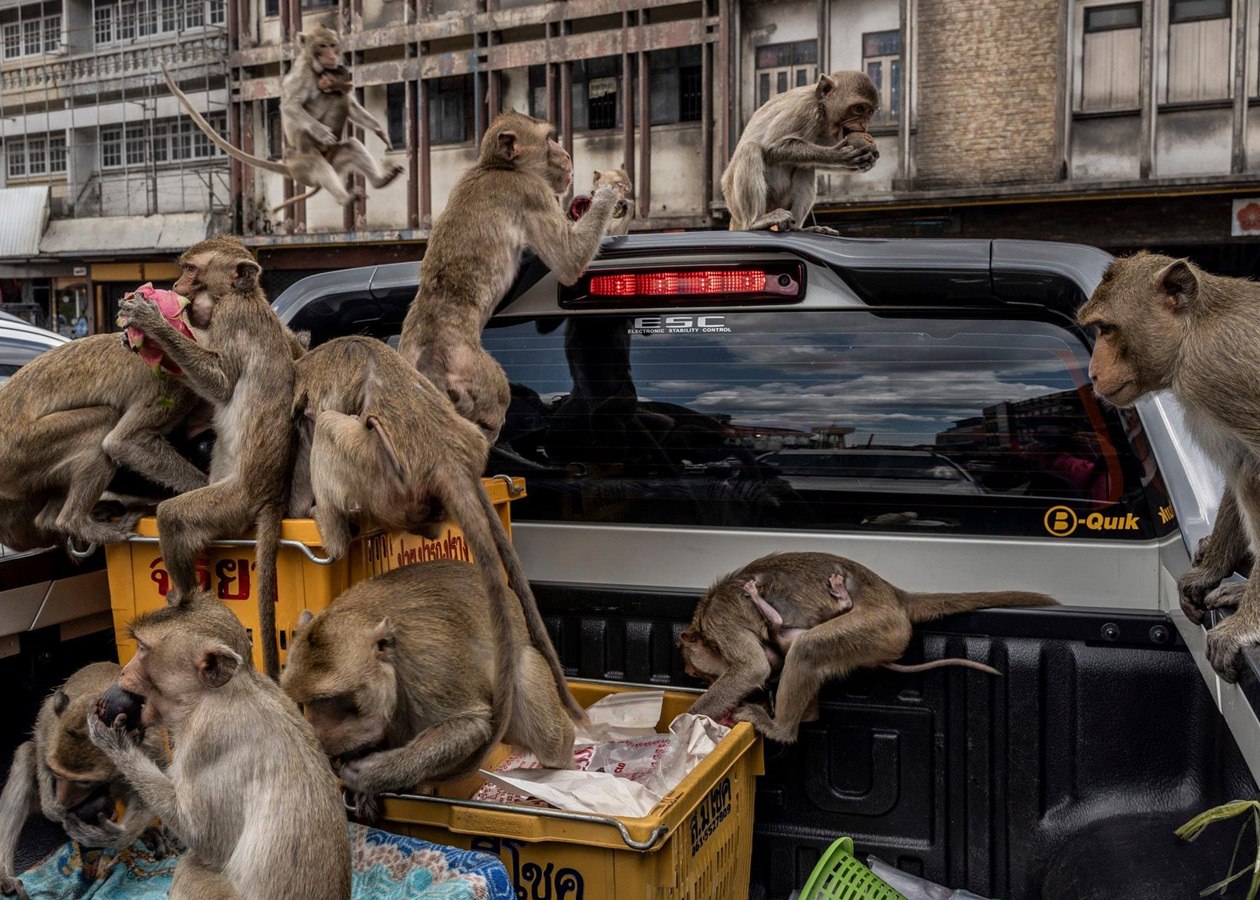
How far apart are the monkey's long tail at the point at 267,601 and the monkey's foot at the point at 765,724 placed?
122 centimetres

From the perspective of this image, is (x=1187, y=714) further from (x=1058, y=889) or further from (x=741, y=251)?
(x=741, y=251)

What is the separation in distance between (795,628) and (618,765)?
62cm

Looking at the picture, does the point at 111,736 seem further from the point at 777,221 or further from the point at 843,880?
the point at 777,221

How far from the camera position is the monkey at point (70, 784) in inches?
114

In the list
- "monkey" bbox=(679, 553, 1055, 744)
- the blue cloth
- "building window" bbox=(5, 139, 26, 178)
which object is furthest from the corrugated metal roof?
"monkey" bbox=(679, 553, 1055, 744)

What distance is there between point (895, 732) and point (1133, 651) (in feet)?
2.02

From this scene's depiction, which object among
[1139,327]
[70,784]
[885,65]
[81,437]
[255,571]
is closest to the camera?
[1139,327]

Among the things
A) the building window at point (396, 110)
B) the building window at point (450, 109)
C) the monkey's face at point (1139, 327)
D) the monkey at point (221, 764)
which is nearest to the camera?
the monkey at point (221, 764)

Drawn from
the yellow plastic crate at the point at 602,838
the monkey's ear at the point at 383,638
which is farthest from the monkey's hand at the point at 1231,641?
the monkey's ear at the point at 383,638

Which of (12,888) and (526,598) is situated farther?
(526,598)

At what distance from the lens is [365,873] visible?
273 cm

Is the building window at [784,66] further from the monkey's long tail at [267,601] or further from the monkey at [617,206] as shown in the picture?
the monkey's long tail at [267,601]

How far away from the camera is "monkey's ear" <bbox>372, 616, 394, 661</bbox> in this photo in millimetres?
2732

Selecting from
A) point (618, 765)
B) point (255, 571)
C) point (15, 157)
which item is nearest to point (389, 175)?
point (255, 571)
